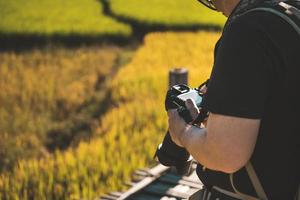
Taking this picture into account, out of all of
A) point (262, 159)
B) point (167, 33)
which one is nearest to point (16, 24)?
point (167, 33)

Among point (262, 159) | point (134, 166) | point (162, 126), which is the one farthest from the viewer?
point (162, 126)

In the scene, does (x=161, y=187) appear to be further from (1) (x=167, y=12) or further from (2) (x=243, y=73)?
(1) (x=167, y=12)

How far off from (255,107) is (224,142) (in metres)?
0.10

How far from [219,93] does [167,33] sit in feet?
34.4

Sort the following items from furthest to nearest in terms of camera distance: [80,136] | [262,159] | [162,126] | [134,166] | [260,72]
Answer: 1. [80,136]
2. [162,126]
3. [134,166]
4. [262,159]
5. [260,72]

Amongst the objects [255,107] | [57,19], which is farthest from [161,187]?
[57,19]

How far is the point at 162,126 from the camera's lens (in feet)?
18.7

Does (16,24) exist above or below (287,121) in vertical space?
below

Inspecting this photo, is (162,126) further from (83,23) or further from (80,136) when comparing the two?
(83,23)

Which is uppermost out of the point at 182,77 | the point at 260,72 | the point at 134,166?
the point at 260,72

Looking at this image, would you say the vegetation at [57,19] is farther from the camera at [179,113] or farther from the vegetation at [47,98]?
the camera at [179,113]

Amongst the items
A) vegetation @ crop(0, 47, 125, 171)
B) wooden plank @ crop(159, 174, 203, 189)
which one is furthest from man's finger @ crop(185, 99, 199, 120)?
vegetation @ crop(0, 47, 125, 171)

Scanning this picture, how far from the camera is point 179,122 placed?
1.51m

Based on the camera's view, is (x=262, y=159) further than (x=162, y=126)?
No
